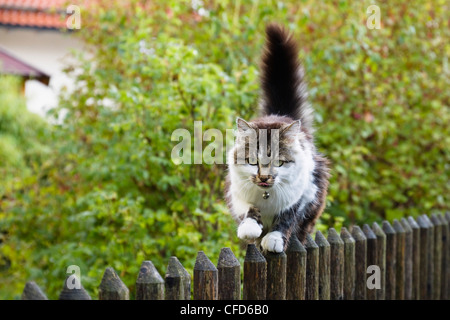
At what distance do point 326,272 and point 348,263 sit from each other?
0.79 ft

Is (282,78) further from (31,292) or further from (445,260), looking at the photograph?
(445,260)

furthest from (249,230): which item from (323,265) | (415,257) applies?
(415,257)

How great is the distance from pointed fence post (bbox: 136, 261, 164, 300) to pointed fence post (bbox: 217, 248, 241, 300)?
0.27m

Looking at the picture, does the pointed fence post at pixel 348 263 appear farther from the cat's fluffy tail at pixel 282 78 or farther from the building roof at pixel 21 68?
the building roof at pixel 21 68

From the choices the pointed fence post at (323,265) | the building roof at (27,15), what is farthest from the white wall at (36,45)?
the pointed fence post at (323,265)

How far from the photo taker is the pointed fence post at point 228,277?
1848 millimetres

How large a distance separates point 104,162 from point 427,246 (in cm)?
227

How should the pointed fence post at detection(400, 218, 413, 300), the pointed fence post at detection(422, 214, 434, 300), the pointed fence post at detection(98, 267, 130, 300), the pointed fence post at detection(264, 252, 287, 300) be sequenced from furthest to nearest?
the pointed fence post at detection(422, 214, 434, 300) → the pointed fence post at detection(400, 218, 413, 300) → the pointed fence post at detection(264, 252, 287, 300) → the pointed fence post at detection(98, 267, 130, 300)

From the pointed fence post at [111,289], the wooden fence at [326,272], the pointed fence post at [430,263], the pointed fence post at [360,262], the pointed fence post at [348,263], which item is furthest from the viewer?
the pointed fence post at [430,263]

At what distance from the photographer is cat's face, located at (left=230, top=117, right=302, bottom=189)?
2209mm

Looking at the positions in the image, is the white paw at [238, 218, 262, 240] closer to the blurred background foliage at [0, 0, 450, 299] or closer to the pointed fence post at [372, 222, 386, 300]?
the blurred background foliage at [0, 0, 450, 299]

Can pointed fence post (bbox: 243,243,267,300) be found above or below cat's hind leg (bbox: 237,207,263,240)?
below

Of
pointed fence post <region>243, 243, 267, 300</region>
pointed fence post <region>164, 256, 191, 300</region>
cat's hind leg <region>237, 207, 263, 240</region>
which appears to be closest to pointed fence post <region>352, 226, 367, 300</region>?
cat's hind leg <region>237, 207, 263, 240</region>

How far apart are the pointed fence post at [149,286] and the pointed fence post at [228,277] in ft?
0.90
